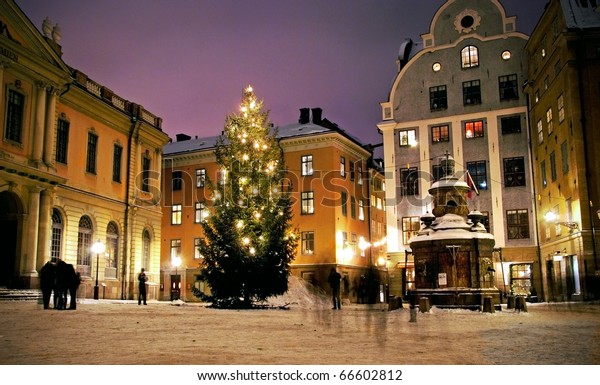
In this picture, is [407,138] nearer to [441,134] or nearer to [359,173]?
[441,134]

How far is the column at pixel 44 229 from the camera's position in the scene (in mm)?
27891

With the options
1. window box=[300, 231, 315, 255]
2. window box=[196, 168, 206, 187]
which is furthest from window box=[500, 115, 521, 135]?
window box=[196, 168, 206, 187]

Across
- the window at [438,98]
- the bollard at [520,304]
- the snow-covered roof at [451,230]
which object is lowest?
the bollard at [520,304]

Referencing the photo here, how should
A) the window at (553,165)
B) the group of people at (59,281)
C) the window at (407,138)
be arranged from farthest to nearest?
the window at (407,138) → the window at (553,165) → the group of people at (59,281)

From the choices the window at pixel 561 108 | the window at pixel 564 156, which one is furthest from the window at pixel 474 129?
the window at pixel 564 156

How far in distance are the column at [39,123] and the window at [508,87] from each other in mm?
26075

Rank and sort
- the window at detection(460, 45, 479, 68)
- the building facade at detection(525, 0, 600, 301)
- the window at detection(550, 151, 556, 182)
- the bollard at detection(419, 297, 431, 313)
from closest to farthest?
the bollard at detection(419, 297, 431, 313)
the building facade at detection(525, 0, 600, 301)
the window at detection(550, 151, 556, 182)
the window at detection(460, 45, 479, 68)

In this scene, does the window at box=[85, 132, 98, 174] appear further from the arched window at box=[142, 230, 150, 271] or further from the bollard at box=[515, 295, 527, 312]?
the bollard at box=[515, 295, 527, 312]

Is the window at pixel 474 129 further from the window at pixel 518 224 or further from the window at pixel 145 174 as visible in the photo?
the window at pixel 145 174

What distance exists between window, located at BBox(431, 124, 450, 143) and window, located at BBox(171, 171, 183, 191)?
22.9 m

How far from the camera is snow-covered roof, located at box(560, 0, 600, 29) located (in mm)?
29250

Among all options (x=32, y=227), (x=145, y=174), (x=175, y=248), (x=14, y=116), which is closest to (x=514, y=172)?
(x=145, y=174)

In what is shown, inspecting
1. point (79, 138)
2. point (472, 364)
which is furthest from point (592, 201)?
point (79, 138)

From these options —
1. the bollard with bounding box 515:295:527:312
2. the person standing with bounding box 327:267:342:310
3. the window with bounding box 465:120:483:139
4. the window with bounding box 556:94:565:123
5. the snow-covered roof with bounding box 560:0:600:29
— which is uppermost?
the snow-covered roof with bounding box 560:0:600:29
